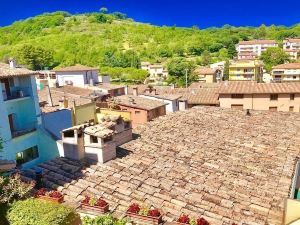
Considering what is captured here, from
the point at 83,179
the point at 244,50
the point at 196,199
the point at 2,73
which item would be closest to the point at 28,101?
the point at 2,73

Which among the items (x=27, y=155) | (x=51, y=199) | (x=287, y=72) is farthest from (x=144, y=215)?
(x=287, y=72)

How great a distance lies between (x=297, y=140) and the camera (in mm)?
26484

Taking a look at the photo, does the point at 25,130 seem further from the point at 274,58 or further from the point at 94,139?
the point at 274,58

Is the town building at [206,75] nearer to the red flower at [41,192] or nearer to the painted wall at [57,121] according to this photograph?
the painted wall at [57,121]

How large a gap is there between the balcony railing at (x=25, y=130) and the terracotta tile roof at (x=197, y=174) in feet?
26.0

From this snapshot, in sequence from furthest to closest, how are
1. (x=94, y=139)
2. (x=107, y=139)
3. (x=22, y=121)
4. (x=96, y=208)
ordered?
(x=22, y=121), (x=107, y=139), (x=94, y=139), (x=96, y=208)

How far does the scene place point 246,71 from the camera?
384 feet

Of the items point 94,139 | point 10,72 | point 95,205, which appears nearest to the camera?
point 95,205

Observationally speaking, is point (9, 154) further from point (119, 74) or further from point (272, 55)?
point (272, 55)

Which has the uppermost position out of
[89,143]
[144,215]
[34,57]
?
[34,57]

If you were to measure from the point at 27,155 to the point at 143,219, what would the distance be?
1633 centimetres

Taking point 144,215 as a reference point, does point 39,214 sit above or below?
above

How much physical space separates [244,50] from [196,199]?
578 ft

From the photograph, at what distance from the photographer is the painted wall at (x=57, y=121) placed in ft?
90.3
